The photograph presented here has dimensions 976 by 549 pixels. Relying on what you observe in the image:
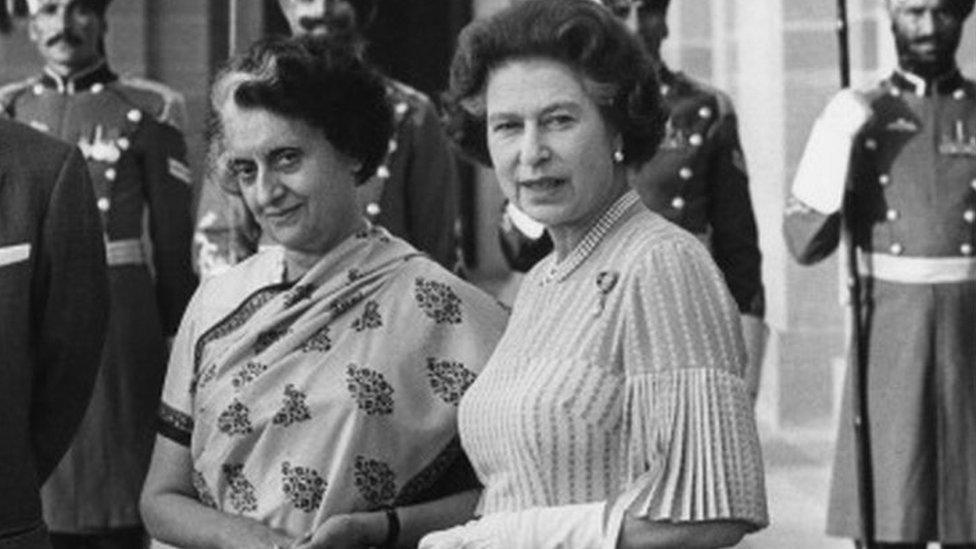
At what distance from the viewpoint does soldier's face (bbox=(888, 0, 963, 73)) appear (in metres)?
5.98

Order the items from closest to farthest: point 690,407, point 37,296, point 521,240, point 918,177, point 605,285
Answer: point 690,407
point 605,285
point 37,296
point 521,240
point 918,177

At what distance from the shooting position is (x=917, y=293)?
5969 mm

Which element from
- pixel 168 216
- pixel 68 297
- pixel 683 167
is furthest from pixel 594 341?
pixel 168 216

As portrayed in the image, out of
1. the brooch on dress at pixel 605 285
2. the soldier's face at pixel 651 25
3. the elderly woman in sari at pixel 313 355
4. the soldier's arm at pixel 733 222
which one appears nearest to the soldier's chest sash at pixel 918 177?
the soldier's arm at pixel 733 222

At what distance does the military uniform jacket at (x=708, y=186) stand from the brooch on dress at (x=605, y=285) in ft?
8.84

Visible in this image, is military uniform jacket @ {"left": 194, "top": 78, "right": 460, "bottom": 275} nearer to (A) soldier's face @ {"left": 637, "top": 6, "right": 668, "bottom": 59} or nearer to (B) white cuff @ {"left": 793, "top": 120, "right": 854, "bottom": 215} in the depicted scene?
(A) soldier's face @ {"left": 637, "top": 6, "right": 668, "bottom": 59}

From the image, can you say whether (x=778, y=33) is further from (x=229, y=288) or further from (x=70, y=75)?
(x=229, y=288)

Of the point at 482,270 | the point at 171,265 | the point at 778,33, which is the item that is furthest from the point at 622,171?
the point at 482,270

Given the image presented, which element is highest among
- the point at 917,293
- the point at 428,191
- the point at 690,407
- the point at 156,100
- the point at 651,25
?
the point at 690,407

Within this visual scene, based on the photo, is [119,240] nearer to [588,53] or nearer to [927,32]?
[927,32]

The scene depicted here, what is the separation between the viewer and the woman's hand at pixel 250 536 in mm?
3457

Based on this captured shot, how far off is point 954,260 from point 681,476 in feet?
10.0

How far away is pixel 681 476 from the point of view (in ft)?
9.87

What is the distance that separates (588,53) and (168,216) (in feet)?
10.9
